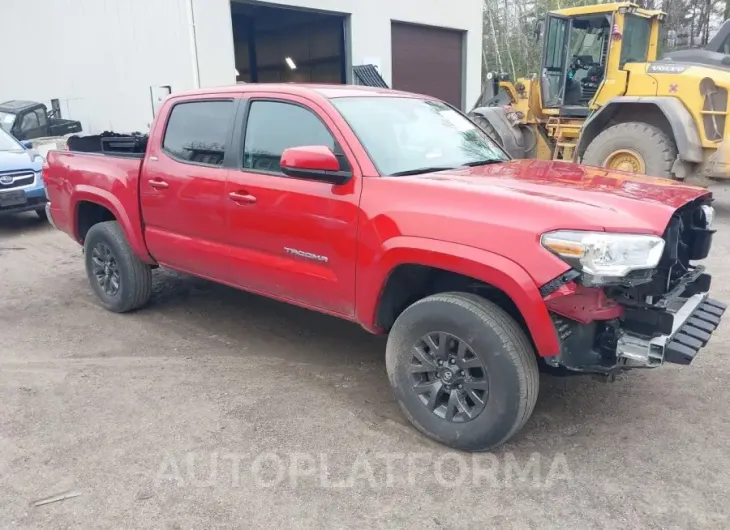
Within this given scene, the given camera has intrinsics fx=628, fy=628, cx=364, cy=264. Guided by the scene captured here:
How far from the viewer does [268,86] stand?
429cm

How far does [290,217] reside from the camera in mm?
3857

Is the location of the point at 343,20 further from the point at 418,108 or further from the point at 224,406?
the point at 224,406

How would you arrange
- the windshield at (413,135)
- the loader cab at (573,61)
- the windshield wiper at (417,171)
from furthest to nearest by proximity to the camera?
1. the loader cab at (573,61)
2. the windshield at (413,135)
3. the windshield wiper at (417,171)

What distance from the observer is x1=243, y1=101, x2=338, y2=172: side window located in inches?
155

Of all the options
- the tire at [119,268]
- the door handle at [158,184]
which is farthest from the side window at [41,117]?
the door handle at [158,184]

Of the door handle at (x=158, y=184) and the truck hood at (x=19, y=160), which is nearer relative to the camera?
the door handle at (x=158, y=184)

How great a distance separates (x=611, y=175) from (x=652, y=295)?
1066 millimetres

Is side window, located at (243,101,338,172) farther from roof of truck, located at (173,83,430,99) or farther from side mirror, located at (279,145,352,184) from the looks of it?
side mirror, located at (279,145,352,184)

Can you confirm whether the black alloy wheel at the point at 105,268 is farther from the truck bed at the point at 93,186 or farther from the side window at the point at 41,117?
the side window at the point at 41,117

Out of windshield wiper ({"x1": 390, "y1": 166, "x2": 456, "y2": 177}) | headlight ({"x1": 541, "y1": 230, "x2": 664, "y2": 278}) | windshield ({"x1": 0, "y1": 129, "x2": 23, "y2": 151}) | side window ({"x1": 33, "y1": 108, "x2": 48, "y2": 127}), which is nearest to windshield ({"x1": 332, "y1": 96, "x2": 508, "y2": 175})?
windshield wiper ({"x1": 390, "y1": 166, "x2": 456, "y2": 177})

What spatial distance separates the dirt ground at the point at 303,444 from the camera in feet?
9.33

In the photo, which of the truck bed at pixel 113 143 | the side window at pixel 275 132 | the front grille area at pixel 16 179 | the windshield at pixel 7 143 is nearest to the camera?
the side window at pixel 275 132

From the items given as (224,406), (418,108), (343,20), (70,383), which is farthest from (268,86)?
(343,20)

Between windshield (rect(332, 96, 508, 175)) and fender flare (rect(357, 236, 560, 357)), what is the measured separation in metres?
0.57
